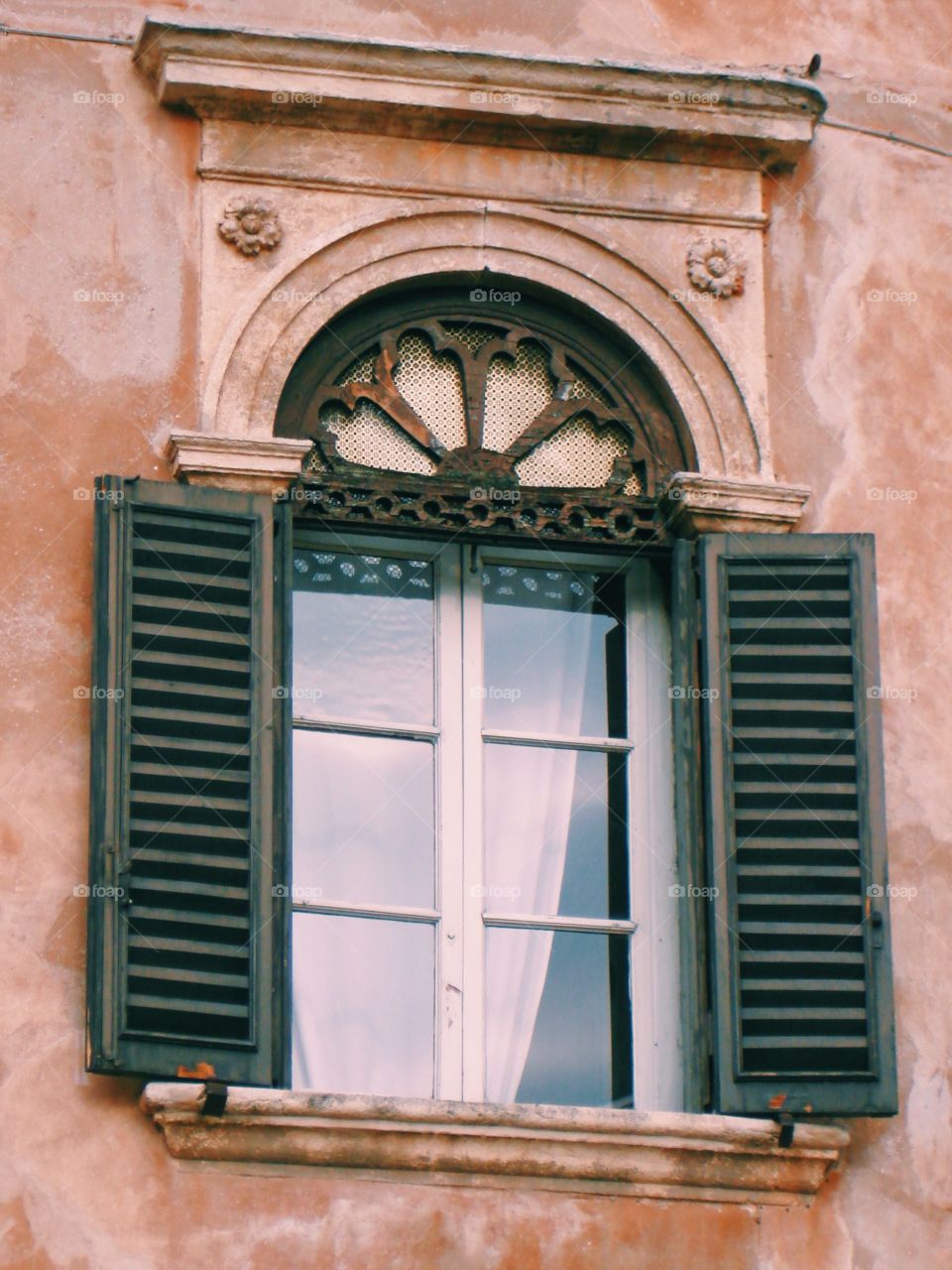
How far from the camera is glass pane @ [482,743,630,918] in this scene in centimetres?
920

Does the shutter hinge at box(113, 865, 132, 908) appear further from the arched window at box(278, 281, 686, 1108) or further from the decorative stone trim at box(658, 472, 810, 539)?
the decorative stone trim at box(658, 472, 810, 539)

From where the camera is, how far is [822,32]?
1017 centimetres

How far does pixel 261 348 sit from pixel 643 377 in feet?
3.71

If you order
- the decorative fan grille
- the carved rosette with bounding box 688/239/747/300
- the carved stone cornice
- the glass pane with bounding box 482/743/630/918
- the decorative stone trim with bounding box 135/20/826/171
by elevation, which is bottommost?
the glass pane with bounding box 482/743/630/918

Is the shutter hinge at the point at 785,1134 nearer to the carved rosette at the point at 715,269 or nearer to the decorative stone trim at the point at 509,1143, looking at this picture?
the decorative stone trim at the point at 509,1143

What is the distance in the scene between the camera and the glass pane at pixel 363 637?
9.30 m

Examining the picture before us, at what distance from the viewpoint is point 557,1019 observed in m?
9.07

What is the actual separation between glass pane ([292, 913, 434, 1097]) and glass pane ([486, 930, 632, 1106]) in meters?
0.20

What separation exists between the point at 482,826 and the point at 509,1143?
40.9 inches

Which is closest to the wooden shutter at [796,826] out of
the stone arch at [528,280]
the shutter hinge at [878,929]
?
the shutter hinge at [878,929]

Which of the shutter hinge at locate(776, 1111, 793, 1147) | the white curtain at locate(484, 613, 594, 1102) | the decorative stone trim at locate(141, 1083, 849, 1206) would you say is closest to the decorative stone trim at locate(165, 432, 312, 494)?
the white curtain at locate(484, 613, 594, 1102)

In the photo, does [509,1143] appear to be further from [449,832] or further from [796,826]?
[796,826]

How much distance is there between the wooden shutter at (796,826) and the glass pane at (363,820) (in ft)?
2.59

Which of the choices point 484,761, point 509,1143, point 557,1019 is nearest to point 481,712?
point 484,761
